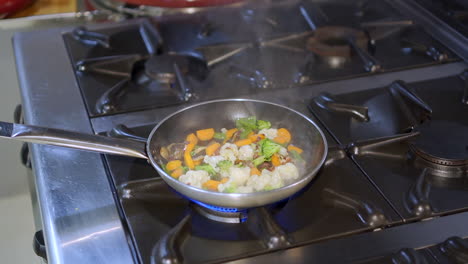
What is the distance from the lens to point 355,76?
101 cm

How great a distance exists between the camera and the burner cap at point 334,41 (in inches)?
42.6

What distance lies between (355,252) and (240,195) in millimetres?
149

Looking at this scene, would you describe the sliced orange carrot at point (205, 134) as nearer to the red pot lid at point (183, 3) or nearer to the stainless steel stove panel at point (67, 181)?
the stainless steel stove panel at point (67, 181)

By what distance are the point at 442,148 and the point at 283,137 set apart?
23 centimetres

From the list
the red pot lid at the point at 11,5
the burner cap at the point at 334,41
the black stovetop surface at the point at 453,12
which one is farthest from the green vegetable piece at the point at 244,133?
the red pot lid at the point at 11,5

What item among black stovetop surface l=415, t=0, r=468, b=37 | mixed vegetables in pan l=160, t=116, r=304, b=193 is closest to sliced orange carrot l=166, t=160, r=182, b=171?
mixed vegetables in pan l=160, t=116, r=304, b=193

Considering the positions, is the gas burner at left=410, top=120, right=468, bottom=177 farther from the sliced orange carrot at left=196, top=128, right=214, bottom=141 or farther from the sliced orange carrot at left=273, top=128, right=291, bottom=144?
the sliced orange carrot at left=196, top=128, right=214, bottom=141

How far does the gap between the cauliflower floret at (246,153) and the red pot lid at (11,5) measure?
783 millimetres

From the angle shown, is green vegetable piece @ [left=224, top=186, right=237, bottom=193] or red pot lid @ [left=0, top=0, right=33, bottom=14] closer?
green vegetable piece @ [left=224, top=186, right=237, bottom=193]

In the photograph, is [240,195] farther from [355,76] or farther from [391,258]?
[355,76]

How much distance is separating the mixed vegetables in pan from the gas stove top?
33mm

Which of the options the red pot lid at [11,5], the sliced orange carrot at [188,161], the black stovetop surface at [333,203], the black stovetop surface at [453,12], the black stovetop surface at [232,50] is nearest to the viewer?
the black stovetop surface at [333,203]

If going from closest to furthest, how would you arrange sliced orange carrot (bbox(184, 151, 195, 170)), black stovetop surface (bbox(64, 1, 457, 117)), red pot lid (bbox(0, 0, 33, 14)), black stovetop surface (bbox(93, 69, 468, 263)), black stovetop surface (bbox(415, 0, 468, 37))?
black stovetop surface (bbox(93, 69, 468, 263))
sliced orange carrot (bbox(184, 151, 195, 170))
black stovetop surface (bbox(64, 1, 457, 117))
black stovetop surface (bbox(415, 0, 468, 37))
red pot lid (bbox(0, 0, 33, 14))

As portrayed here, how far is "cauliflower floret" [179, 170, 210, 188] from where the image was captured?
0.69 meters
